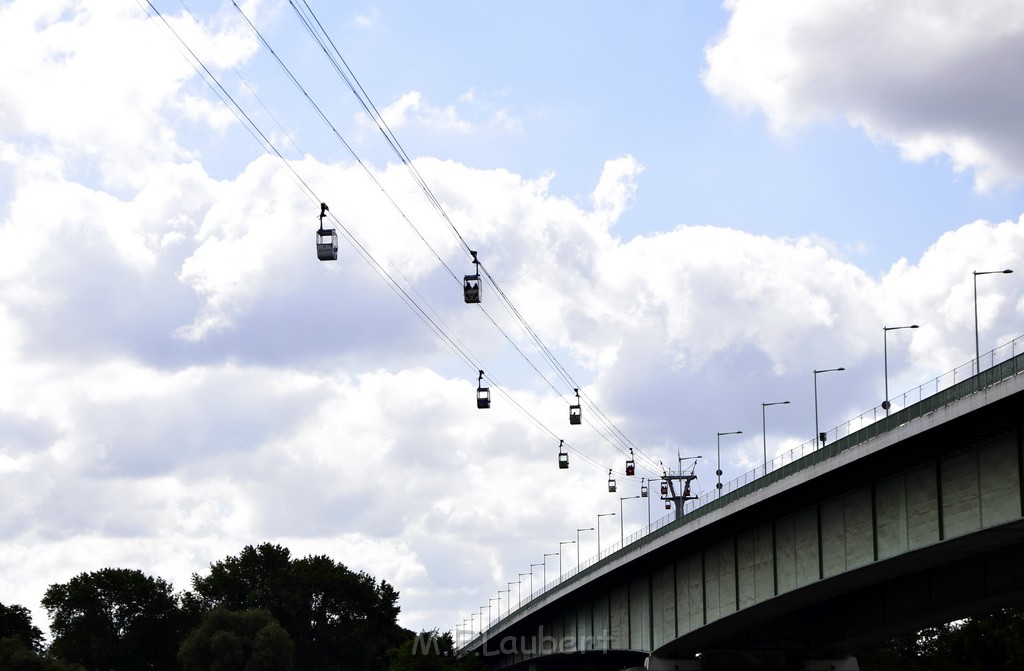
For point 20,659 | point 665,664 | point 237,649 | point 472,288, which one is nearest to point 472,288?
point 472,288

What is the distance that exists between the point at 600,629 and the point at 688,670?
1677 cm

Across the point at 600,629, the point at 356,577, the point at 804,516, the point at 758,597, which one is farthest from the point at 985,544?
the point at 356,577

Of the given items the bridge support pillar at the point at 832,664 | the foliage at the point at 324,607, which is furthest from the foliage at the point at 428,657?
the bridge support pillar at the point at 832,664

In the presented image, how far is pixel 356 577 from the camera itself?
173 metres

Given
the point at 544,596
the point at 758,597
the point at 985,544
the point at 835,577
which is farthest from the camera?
the point at 544,596

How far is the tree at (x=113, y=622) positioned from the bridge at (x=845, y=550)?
64.8 metres

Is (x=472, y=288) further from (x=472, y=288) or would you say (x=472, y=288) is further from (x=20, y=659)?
(x=20, y=659)

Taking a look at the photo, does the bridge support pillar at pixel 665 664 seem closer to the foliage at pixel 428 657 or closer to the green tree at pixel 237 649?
the foliage at pixel 428 657

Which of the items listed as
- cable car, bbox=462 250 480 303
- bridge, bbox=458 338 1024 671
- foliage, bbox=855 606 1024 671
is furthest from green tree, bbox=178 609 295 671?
cable car, bbox=462 250 480 303

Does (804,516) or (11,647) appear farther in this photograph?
(11,647)

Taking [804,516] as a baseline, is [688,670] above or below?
below

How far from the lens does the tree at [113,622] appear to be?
524 feet

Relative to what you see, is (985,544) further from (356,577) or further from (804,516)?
(356,577)

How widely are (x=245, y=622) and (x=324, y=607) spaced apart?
20.9 metres
